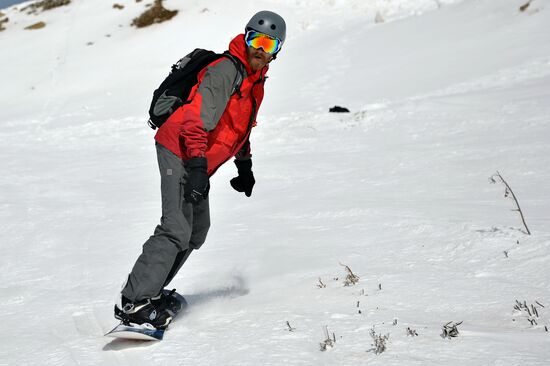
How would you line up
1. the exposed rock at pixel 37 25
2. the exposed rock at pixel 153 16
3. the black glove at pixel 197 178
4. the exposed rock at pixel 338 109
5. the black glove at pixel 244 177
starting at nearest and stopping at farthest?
the black glove at pixel 197 178 < the black glove at pixel 244 177 < the exposed rock at pixel 338 109 < the exposed rock at pixel 153 16 < the exposed rock at pixel 37 25

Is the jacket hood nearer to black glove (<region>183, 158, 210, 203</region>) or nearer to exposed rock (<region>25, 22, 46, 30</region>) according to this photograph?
black glove (<region>183, 158, 210, 203</region>)

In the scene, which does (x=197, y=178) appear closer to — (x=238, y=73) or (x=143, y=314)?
(x=238, y=73)

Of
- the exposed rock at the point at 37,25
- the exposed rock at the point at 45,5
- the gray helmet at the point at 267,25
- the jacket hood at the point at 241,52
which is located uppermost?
the gray helmet at the point at 267,25

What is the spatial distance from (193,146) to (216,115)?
0.71 feet

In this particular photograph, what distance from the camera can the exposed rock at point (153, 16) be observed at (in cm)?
2541

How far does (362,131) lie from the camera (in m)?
11.0

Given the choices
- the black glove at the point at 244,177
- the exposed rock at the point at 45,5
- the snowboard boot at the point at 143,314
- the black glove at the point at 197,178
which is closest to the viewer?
the black glove at the point at 197,178

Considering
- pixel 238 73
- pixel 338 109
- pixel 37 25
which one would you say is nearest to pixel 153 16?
pixel 37 25

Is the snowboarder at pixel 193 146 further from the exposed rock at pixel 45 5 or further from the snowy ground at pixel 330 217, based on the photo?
the exposed rock at pixel 45 5

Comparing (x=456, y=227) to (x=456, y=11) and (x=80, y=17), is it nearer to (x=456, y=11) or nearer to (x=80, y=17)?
(x=456, y=11)

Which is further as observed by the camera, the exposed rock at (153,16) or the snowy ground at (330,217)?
the exposed rock at (153,16)

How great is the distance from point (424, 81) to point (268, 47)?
455 inches

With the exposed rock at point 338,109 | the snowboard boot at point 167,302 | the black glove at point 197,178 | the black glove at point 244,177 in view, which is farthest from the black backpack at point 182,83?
the exposed rock at point 338,109

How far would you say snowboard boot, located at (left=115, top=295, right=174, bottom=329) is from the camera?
3562 millimetres
